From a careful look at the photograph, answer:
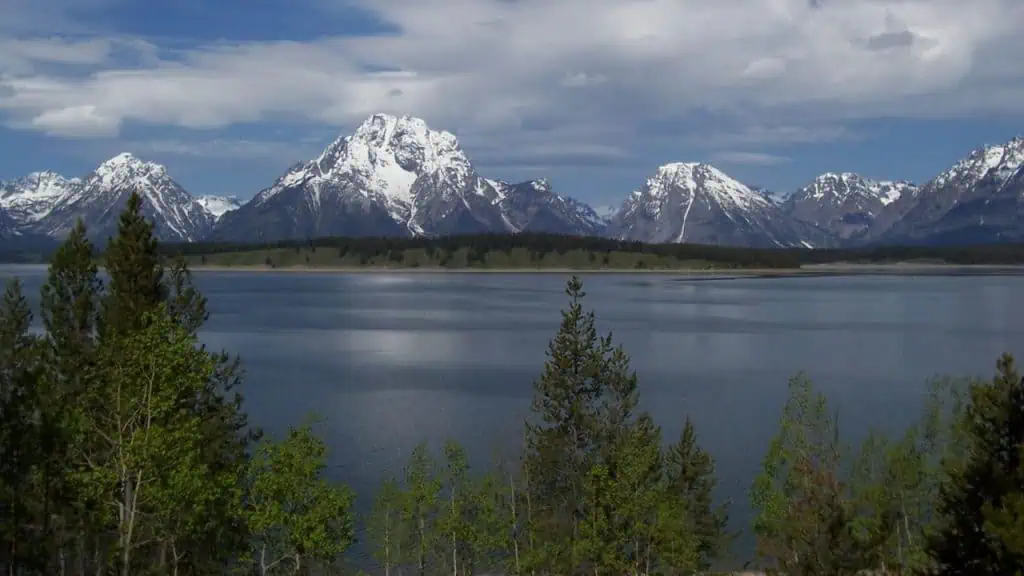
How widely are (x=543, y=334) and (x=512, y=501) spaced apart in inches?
2762

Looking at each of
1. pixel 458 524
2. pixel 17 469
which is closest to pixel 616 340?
pixel 458 524

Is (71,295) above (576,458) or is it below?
above

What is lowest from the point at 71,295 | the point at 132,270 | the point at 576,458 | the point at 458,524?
the point at 458,524

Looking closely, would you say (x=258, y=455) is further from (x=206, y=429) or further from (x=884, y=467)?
(x=884, y=467)

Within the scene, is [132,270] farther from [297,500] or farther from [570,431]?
[570,431]

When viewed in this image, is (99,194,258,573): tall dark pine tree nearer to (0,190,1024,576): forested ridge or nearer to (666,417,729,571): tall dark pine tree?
(0,190,1024,576): forested ridge

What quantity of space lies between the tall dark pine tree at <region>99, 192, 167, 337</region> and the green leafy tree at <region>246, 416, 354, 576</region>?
8785mm

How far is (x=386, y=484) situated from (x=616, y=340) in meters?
66.9

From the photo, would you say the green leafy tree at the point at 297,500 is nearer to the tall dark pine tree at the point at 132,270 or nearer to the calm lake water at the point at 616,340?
the tall dark pine tree at the point at 132,270

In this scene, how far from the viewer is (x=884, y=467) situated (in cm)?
3033

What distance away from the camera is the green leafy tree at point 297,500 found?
1975 cm

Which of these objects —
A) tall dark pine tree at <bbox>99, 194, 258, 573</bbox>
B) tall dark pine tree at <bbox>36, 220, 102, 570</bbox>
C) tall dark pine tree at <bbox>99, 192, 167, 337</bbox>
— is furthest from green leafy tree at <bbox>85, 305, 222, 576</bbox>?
tall dark pine tree at <bbox>99, 192, 167, 337</bbox>

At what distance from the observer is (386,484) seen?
2775cm

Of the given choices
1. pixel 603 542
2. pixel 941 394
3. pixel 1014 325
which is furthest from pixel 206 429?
pixel 1014 325
